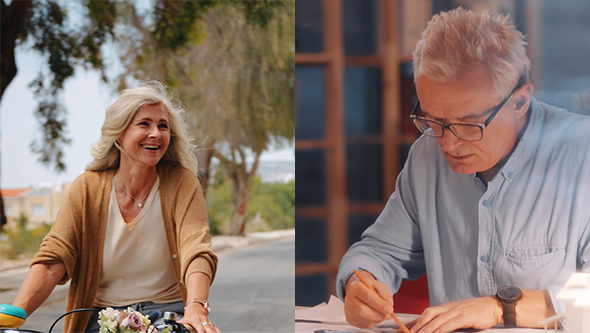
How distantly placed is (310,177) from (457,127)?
0.71 metres

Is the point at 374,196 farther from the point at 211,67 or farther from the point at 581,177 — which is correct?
the point at 211,67

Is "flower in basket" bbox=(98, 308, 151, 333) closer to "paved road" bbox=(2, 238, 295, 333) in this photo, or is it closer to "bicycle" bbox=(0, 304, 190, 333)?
"bicycle" bbox=(0, 304, 190, 333)

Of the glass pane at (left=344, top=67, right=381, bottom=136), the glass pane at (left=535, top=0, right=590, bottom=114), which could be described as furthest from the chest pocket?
the glass pane at (left=344, top=67, right=381, bottom=136)

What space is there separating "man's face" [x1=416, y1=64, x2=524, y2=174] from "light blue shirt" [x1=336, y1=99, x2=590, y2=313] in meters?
0.05

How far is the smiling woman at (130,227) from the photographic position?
7.30ft

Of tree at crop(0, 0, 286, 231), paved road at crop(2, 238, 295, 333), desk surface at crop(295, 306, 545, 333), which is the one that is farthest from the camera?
tree at crop(0, 0, 286, 231)

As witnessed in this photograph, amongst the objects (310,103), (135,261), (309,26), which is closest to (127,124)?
(135,261)

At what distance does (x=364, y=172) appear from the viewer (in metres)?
2.52

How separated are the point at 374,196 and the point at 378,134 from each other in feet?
0.93

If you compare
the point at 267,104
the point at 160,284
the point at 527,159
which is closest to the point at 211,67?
the point at 267,104

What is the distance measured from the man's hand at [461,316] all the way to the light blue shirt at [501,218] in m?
0.03

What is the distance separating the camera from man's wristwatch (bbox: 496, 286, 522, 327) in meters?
2.20

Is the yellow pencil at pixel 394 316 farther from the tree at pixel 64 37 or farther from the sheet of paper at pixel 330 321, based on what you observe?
the tree at pixel 64 37

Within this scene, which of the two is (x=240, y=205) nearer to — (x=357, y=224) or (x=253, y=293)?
(x=253, y=293)
